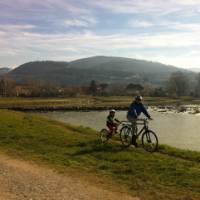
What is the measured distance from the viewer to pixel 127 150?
16938 mm

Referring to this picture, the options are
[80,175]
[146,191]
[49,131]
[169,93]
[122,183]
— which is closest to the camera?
[146,191]

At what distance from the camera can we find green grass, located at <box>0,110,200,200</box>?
11.4 m

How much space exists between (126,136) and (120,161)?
3748mm

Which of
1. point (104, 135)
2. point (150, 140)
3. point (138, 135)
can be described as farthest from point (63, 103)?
point (150, 140)

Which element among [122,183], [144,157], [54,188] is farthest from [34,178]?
[144,157]

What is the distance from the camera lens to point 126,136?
18375 mm

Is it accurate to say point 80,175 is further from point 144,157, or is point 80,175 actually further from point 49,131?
point 49,131

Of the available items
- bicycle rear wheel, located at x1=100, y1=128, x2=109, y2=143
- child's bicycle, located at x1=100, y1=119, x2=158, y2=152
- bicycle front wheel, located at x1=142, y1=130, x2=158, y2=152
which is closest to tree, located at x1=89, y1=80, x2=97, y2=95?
bicycle rear wheel, located at x1=100, y1=128, x2=109, y2=143

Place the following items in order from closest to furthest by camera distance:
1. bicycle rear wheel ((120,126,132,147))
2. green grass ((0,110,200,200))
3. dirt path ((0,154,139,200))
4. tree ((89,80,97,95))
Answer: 1. dirt path ((0,154,139,200))
2. green grass ((0,110,200,200))
3. bicycle rear wheel ((120,126,132,147))
4. tree ((89,80,97,95))

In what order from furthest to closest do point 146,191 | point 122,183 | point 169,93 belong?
point 169,93, point 122,183, point 146,191

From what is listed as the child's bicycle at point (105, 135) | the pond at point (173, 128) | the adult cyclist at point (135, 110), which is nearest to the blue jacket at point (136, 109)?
the adult cyclist at point (135, 110)

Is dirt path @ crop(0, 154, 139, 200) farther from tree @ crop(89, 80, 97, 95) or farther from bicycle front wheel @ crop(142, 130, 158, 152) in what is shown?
tree @ crop(89, 80, 97, 95)

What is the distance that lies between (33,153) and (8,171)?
331 cm

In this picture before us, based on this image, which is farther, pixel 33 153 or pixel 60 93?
pixel 60 93
